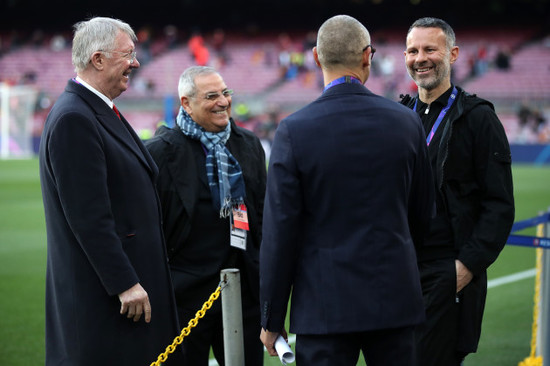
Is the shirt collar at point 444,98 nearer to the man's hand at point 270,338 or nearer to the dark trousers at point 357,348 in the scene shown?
the dark trousers at point 357,348

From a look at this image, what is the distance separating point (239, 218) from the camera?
3781mm

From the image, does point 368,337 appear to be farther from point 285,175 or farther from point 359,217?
point 285,175

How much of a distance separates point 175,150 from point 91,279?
1131 millimetres

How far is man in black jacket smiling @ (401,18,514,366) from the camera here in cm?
327

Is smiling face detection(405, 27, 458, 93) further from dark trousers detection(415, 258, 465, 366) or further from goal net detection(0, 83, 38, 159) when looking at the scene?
goal net detection(0, 83, 38, 159)

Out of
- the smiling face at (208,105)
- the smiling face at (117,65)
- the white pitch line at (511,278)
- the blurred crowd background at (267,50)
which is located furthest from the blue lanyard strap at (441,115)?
the blurred crowd background at (267,50)

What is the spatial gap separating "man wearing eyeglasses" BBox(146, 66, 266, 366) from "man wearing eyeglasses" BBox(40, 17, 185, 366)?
579 mm

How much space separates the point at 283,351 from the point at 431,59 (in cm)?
172

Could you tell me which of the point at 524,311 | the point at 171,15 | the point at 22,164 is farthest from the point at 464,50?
the point at 524,311

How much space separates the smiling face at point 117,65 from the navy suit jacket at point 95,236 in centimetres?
10

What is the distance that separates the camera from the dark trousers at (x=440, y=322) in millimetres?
3289

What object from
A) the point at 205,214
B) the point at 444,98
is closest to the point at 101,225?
the point at 205,214

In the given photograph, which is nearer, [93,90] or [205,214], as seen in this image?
[93,90]

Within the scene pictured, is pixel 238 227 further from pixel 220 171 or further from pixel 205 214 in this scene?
pixel 220 171
